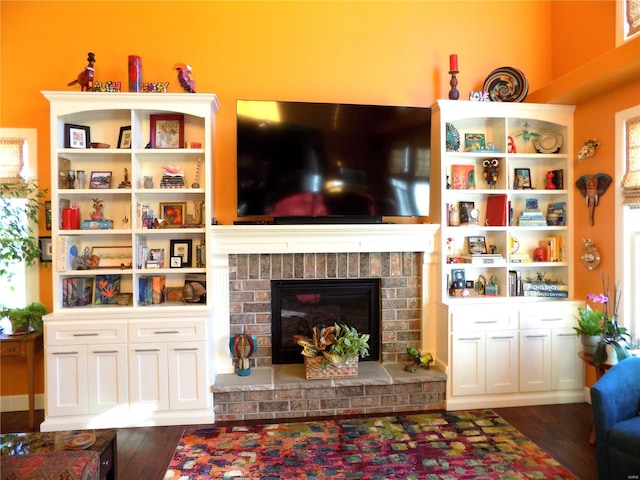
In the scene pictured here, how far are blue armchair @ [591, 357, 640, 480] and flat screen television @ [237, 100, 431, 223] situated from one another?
1702mm

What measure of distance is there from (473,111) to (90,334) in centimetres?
354

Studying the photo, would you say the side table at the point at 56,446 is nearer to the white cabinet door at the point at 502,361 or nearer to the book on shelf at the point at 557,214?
the white cabinet door at the point at 502,361

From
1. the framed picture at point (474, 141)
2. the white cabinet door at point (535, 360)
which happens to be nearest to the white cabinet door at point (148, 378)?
the white cabinet door at point (535, 360)

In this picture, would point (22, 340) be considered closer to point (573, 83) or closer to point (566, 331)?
point (566, 331)

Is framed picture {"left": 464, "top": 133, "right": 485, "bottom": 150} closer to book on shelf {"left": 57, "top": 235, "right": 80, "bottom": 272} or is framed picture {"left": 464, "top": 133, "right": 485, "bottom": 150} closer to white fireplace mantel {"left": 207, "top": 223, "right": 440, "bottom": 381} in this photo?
white fireplace mantel {"left": 207, "top": 223, "right": 440, "bottom": 381}

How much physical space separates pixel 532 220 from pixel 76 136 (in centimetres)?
388

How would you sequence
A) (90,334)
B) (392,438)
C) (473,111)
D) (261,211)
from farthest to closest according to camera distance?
(473,111) → (261,211) → (90,334) → (392,438)

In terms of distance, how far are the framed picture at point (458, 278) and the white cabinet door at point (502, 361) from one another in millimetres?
476

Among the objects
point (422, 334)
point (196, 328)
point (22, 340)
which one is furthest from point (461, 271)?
point (22, 340)

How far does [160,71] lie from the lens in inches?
129

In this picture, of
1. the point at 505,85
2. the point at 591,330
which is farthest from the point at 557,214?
the point at 505,85

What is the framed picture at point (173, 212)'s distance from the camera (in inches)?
126

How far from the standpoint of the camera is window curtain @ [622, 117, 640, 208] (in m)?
2.81

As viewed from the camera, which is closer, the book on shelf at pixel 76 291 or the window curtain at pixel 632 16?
the window curtain at pixel 632 16
